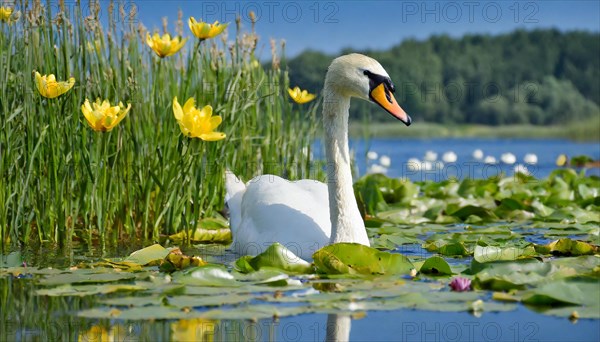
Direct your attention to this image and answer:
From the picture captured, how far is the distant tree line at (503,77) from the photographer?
2136 inches

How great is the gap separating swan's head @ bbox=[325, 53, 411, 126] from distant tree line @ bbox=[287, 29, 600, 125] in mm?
47814

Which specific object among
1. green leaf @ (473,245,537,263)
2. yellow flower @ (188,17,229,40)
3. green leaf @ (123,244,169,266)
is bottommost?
green leaf @ (123,244,169,266)

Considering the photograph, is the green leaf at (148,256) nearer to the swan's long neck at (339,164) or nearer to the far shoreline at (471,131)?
the swan's long neck at (339,164)

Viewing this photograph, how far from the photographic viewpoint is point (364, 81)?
5.20 m

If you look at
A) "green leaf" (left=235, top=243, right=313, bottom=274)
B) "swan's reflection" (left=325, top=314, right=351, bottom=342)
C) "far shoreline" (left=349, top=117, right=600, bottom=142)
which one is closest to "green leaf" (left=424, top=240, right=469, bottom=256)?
"green leaf" (left=235, top=243, right=313, bottom=274)

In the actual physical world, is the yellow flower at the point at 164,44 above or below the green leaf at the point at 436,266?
above

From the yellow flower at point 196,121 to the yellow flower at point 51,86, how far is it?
730 mm

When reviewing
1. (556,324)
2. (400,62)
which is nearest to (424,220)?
(556,324)

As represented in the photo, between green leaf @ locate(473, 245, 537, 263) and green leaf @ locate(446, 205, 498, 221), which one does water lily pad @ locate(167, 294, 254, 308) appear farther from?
green leaf @ locate(446, 205, 498, 221)

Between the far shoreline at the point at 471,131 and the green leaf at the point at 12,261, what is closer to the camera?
the green leaf at the point at 12,261

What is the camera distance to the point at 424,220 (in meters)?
7.73

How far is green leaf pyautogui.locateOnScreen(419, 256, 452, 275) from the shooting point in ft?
15.6

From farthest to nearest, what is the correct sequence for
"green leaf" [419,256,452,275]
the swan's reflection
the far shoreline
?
1. the far shoreline
2. "green leaf" [419,256,452,275]
3. the swan's reflection

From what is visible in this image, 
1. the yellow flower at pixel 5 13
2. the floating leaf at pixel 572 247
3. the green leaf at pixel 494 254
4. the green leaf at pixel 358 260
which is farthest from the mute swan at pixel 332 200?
the yellow flower at pixel 5 13
